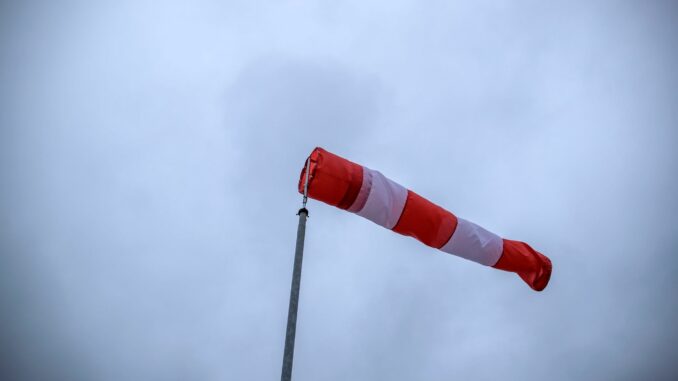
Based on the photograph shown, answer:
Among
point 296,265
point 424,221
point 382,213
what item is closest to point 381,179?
point 382,213

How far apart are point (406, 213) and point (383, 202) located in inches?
30.9

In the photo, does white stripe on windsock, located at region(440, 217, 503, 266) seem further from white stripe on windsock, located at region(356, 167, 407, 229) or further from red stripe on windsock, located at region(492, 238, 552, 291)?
white stripe on windsock, located at region(356, 167, 407, 229)

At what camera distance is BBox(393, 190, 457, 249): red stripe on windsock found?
10391 mm

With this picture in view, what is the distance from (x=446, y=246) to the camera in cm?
1098

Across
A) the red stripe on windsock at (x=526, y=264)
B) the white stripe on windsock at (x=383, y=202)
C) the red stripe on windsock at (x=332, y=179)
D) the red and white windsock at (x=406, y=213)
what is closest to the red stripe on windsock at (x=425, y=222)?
the red and white windsock at (x=406, y=213)

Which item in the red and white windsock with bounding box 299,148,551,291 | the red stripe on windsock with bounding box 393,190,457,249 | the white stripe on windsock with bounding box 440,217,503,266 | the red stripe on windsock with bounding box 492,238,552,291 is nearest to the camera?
the red and white windsock with bounding box 299,148,551,291

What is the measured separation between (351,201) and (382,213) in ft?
2.71

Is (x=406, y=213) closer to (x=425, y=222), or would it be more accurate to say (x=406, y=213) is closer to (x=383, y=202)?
(x=425, y=222)

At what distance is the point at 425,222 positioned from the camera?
1055 centimetres

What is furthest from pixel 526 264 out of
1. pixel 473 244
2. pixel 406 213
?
pixel 406 213

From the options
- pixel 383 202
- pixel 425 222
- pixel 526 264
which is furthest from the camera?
pixel 526 264

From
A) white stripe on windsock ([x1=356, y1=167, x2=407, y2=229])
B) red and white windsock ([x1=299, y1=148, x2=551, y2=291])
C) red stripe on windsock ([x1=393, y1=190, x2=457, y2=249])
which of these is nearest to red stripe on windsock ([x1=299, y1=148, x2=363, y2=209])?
red and white windsock ([x1=299, y1=148, x2=551, y2=291])

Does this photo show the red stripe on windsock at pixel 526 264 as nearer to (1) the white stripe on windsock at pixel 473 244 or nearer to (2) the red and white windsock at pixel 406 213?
(2) the red and white windsock at pixel 406 213

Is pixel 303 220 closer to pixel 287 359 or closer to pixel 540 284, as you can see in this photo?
pixel 287 359
